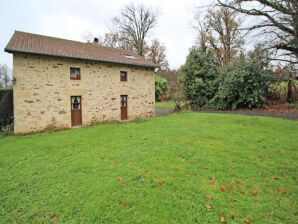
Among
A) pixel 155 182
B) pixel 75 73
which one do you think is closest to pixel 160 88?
pixel 75 73

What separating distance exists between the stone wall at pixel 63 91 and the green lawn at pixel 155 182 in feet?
16.1

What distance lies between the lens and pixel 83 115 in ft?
45.6

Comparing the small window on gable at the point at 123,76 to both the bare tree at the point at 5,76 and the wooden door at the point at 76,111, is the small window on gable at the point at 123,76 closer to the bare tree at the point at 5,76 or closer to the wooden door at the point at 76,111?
the wooden door at the point at 76,111

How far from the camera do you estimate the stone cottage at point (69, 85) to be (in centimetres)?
1168

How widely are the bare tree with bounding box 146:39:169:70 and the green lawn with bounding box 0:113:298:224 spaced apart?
33064 millimetres

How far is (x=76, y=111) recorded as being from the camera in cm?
1369

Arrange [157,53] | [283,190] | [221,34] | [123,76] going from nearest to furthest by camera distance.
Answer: [283,190] → [123,76] → [221,34] → [157,53]

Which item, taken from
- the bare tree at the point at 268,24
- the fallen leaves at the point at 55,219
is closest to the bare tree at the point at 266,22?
the bare tree at the point at 268,24

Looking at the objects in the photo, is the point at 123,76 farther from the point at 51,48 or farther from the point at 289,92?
the point at 289,92

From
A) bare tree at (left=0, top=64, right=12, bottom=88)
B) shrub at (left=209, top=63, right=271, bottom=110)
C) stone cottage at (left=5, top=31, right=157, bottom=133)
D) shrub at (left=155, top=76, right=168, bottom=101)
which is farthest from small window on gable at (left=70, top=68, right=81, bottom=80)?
bare tree at (left=0, top=64, right=12, bottom=88)

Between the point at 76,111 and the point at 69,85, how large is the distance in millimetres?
1703

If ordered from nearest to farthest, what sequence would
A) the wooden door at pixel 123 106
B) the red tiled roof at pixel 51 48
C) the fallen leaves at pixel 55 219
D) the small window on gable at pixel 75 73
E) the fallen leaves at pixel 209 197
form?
the fallen leaves at pixel 55 219 < the fallen leaves at pixel 209 197 < the red tiled roof at pixel 51 48 < the small window on gable at pixel 75 73 < the wooden door at pixel 123 106

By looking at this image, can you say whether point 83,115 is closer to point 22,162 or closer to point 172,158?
point 22,162

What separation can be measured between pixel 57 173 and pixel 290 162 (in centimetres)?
599
